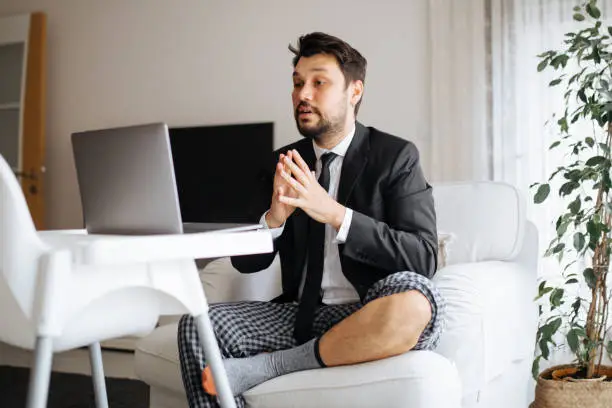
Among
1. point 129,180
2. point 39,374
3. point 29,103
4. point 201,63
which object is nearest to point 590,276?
point 129,180

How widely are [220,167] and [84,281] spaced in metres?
2.70

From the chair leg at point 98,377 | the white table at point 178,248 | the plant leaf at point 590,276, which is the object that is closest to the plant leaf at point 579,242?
the plant leaf at point 590,276

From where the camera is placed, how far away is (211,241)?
118cm

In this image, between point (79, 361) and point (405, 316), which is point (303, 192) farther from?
point (79, 361)

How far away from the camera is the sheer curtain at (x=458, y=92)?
328 centimetres

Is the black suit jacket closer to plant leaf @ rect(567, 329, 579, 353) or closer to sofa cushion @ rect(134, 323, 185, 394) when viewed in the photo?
sofa cushion @ rect(134, 323, 185, 394)

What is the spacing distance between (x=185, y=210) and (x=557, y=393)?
2.31 m

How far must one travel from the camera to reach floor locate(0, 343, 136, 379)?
11.4ft

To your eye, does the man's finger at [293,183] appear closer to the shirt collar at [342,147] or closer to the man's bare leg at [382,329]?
the man's bare leg at [382,329]

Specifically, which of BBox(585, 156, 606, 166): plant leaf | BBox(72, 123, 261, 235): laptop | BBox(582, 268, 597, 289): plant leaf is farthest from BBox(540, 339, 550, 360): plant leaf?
BBox(72, 123, 261, 235): laptop

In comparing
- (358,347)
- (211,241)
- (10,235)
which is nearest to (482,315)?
(358,347)

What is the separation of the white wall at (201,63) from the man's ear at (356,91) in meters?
1.41

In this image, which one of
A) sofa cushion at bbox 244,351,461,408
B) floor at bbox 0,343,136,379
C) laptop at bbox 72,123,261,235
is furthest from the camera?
floor at bbox 0,343,136,379

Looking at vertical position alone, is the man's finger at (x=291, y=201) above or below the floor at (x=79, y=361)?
above
